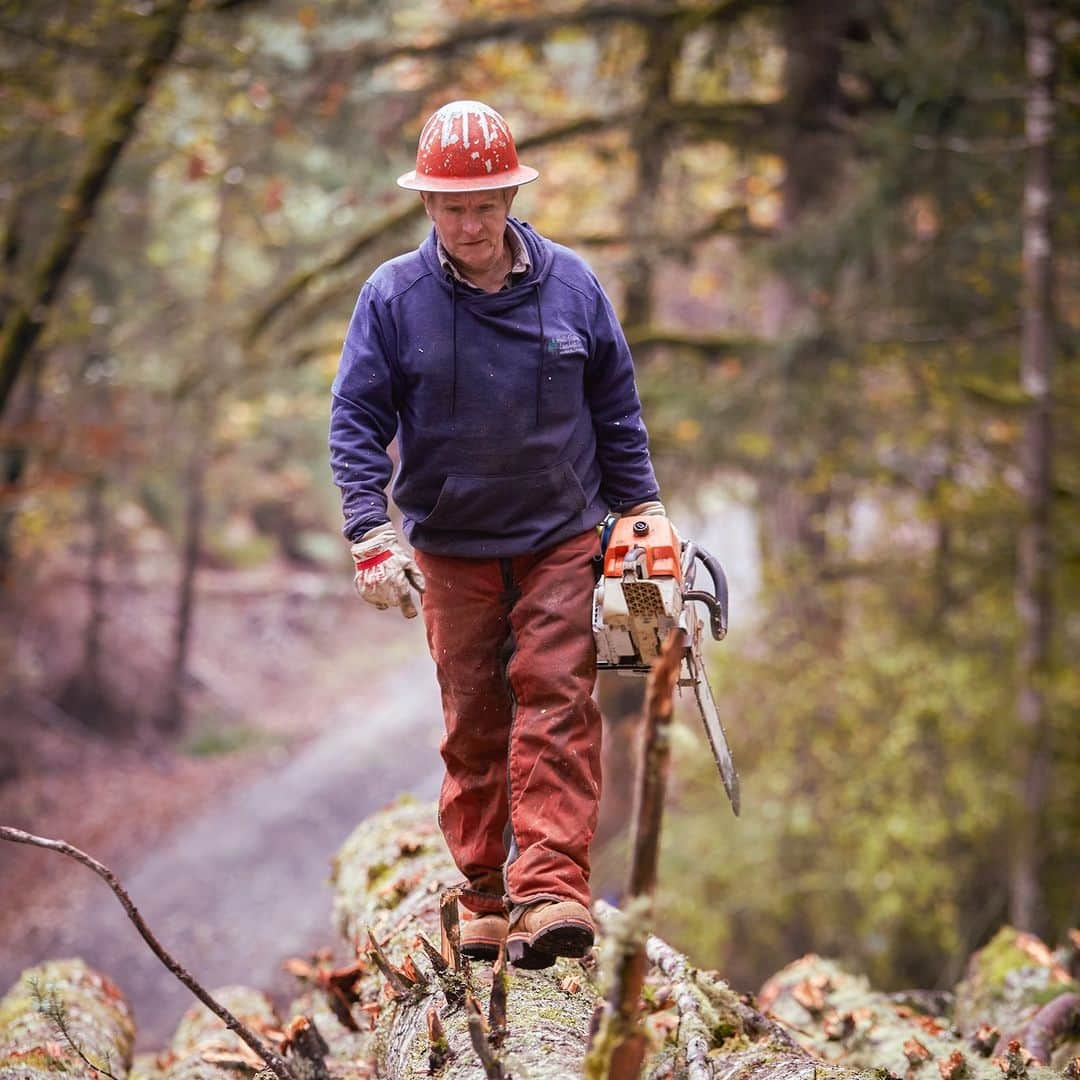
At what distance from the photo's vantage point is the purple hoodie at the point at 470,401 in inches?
125

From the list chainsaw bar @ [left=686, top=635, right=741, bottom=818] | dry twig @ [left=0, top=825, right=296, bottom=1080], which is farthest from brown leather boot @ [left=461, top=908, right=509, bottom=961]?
chainsaw bar @ [left=686, top=635, right=741, bottom=818]

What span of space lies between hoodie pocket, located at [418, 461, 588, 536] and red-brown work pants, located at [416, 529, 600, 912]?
0.12m

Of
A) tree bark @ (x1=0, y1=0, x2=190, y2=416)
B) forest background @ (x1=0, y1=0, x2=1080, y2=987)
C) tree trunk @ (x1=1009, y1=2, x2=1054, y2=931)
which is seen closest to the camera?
tree bark @ (x1=0, y1=0, x2=190, y2=416)

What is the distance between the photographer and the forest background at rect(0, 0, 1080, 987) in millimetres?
7570

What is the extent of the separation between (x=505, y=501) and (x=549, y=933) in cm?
119

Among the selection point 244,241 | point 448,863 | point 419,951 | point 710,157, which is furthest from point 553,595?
point 244,241

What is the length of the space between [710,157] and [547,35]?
6058 millimetres

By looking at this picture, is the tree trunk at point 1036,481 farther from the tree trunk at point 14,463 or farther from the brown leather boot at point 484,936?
the tree trunk at point 14,463

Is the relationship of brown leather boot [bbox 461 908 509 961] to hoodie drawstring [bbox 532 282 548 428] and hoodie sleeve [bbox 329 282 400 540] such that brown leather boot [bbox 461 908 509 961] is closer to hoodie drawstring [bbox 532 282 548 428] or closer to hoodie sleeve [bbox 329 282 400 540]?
hoodie sleeve [bbox 329 282 400 540]

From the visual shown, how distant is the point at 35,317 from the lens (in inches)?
277

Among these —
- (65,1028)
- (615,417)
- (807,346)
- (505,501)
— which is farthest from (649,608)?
(807,346)

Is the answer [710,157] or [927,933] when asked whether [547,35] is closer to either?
[710,157]

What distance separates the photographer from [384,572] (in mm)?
3062

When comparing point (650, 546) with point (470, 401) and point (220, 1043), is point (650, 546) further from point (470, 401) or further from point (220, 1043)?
point (220, 1043)
